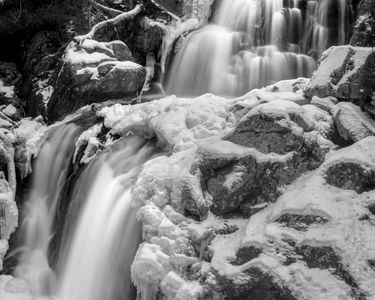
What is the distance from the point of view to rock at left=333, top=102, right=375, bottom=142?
14.5 ft

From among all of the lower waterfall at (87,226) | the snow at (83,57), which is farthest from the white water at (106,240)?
the snow at (83,57)

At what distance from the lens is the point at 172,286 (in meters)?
4.06

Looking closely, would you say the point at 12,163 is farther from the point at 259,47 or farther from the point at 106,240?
the point at 259,47

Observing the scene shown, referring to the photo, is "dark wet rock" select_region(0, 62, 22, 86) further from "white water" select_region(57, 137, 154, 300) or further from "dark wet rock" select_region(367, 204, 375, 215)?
"dark wet rock" select_region(367, 204, 375, 215)

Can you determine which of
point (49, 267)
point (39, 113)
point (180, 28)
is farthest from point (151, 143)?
point (180, 28)

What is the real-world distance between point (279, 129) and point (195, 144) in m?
1.21

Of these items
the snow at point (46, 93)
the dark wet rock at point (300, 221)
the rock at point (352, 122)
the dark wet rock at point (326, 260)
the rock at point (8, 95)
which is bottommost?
the rock at point (8, 95)

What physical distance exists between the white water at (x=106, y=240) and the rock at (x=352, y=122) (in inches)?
106

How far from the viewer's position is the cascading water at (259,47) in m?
9.11

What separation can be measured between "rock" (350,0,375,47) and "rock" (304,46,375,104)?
2.63 ft

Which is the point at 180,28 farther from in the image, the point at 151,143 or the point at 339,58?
the point at 339,58

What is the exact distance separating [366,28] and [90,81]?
17.6ft

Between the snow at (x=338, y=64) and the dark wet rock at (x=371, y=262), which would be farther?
the snow at (x=338, y=64)

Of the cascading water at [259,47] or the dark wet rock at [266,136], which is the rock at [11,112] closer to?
the cascading water at [259,47]
